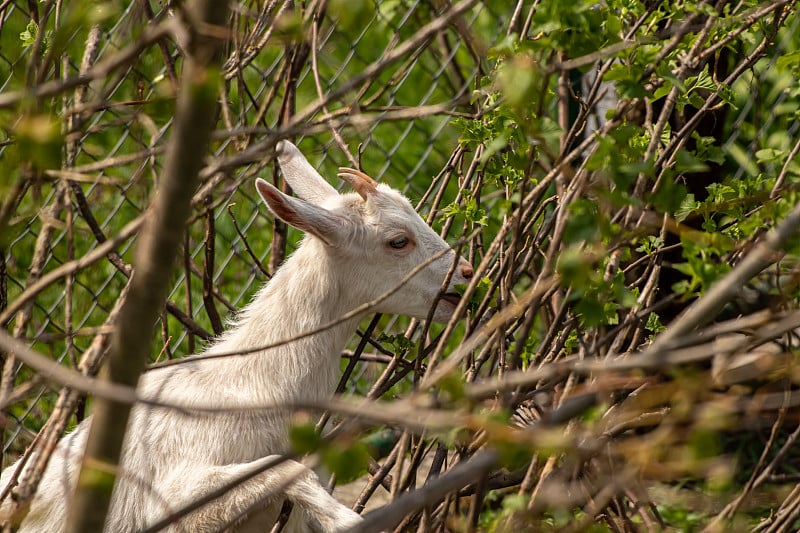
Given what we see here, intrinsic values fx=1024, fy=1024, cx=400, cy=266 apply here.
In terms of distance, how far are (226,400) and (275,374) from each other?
0.17 metres

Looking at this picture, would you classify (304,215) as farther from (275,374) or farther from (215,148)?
(215,148)

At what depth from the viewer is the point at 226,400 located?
2.89m

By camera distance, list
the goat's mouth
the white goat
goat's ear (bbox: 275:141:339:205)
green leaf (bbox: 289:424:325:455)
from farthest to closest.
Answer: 1. goat's ear (bbox: 275:141:339:205)
2. the goat's mouth
3. the white goat
4. green leaf (bbox: 289:424:325:455)

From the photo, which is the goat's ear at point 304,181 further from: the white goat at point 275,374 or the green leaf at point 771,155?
the green leaf at point 771,155

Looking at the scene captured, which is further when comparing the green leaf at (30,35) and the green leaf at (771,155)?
the green leaf at (771,155)

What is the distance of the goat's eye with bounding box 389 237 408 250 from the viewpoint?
3.20 meters

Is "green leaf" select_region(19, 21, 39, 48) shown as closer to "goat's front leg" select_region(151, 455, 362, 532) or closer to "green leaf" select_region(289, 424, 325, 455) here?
"goat's front leg" select_region(151, 455, 362, 532)

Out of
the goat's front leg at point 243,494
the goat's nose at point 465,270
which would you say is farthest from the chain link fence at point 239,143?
the goat's front leg at point 243,494

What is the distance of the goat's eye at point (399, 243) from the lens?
3199mm

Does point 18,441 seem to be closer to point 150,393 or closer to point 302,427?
point 150,393

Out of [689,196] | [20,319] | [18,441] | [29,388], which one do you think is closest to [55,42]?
[29,388]

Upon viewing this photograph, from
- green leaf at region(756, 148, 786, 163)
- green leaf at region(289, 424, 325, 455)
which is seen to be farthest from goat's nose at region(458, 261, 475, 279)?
green leaf at region(289, 424, 325, 455)

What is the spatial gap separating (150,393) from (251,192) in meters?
1.99

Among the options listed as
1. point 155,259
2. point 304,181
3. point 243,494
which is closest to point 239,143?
point 304,181
